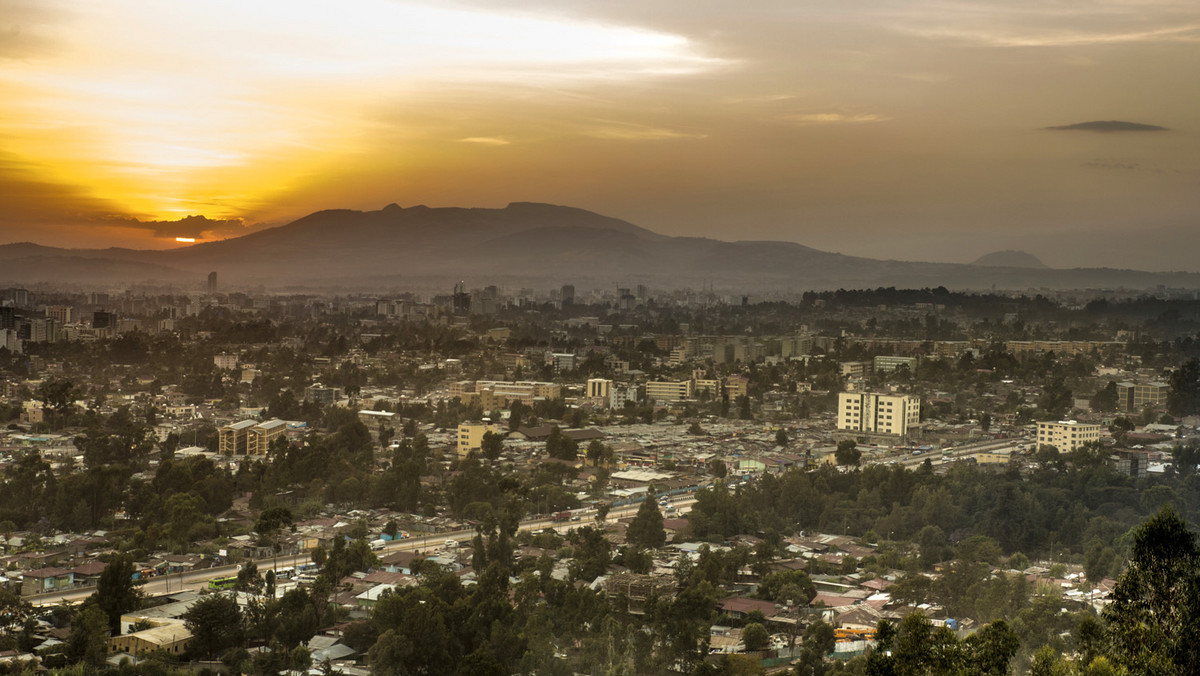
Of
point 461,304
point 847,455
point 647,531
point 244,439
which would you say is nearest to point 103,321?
point 461,304

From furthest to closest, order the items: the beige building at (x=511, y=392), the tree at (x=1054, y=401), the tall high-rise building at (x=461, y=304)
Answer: the tall high-rise building at (x=461, y=304) < the beige building at (x=511, y=392) < the tree at (x=1054, y=401)

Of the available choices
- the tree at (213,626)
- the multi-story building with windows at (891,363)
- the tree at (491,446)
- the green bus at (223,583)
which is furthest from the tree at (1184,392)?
the tree at (213,626)

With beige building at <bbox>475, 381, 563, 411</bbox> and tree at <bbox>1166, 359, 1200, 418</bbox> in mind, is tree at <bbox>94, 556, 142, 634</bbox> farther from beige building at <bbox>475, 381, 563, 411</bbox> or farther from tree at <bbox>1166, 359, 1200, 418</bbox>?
tree at <bbox>1166, 359, 1200, 418</bbox>

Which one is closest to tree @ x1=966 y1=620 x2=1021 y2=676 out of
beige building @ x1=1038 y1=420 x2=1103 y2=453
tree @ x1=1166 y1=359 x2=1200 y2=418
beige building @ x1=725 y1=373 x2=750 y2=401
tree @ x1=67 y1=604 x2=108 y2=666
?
tree @ x1=67 y1=604 x2=108 y2=666

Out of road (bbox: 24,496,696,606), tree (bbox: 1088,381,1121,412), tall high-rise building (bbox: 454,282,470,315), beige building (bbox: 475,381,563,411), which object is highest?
tall high-rise building (bbox: 454,282,470,315)

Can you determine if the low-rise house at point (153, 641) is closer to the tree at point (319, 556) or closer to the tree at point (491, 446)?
the tree at point (319, 556)

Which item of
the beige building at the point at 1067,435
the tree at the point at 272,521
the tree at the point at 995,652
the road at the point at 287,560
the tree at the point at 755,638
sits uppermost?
the tree at the point at 995,652
